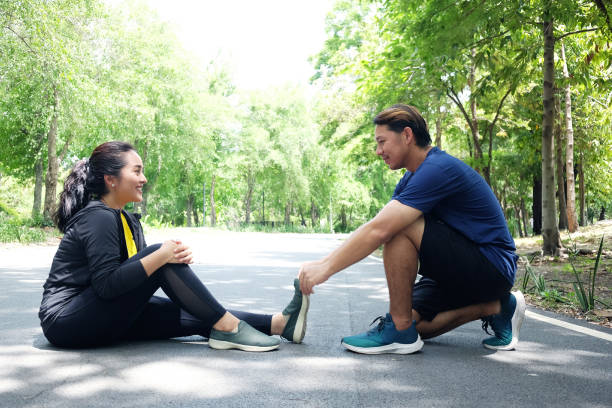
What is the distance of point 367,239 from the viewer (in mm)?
3406

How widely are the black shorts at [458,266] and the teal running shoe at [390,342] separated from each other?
38cm

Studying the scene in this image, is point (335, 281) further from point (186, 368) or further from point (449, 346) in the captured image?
point (186, 368)

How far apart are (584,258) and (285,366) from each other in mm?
8934

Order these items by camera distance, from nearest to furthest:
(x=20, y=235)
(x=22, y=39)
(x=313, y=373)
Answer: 1. (x=313, y=373)
2. (x=22, y=39)
3. (x=20, y=235)

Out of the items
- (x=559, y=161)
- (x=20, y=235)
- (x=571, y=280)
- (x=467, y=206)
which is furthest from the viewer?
(x=559, y=161)

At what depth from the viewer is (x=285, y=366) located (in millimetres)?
3385

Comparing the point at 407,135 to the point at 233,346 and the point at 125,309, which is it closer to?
the point at 233,346

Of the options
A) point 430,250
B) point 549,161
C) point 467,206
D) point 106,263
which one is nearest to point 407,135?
point 467,206

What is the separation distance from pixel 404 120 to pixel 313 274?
1.19 metres

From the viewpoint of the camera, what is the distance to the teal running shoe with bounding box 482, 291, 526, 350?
380 centimetres

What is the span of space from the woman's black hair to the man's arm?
1.43m

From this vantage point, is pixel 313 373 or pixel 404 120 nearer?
pixel 313 373

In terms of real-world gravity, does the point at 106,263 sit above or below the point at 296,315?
above

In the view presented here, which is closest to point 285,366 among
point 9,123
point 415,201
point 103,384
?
point 103,384
